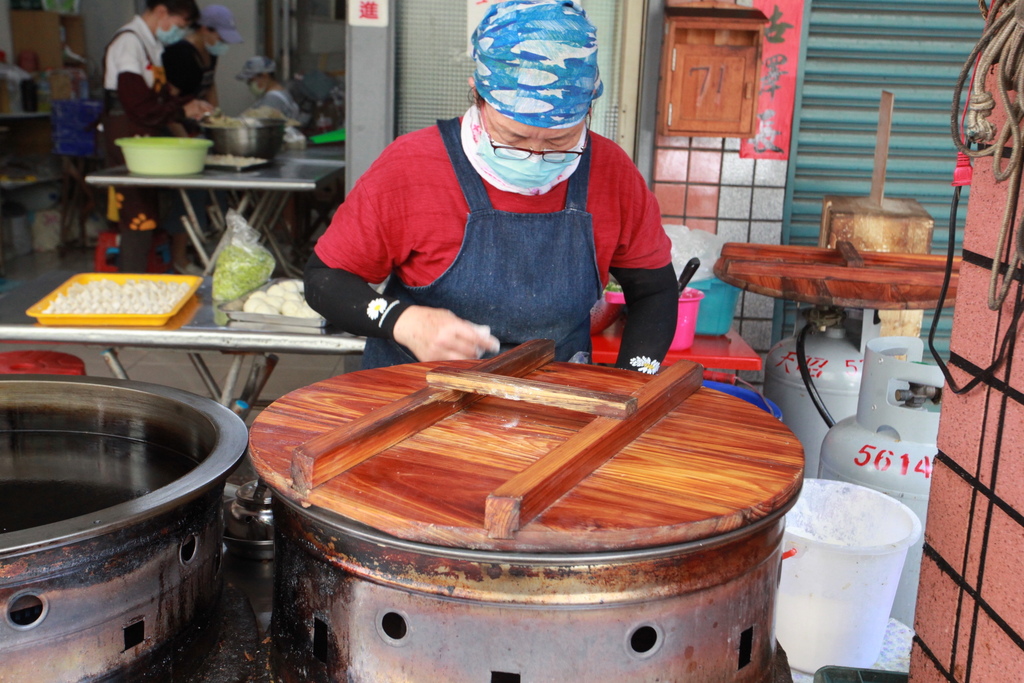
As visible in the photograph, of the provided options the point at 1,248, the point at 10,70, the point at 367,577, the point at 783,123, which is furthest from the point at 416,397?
the point at 10,70

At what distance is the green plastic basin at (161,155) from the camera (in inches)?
232

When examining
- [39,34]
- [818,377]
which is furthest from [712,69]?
[39,34]

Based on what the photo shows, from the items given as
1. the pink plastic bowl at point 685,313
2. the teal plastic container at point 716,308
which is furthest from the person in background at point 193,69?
the teal plastic container at point 716,308

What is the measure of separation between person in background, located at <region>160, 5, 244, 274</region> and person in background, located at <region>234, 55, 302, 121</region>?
70 cm

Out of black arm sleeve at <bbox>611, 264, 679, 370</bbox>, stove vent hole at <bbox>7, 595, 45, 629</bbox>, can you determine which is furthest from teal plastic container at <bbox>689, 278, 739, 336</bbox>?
stove vent hole at <bbox>7, 595, 45, 629</bbox>

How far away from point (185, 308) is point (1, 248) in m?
5.72

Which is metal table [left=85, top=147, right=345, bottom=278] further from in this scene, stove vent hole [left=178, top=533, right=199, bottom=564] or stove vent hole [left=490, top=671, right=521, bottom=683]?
stove vent hole [left=490, top=671, right=521, bottom=683]

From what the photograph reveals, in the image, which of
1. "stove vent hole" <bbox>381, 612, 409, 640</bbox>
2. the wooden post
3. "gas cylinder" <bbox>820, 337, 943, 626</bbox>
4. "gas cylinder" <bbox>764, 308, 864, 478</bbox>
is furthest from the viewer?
the wooden post

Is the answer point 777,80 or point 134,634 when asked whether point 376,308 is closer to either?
point 134,634

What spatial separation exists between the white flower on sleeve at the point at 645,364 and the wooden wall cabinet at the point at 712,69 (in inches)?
98.5

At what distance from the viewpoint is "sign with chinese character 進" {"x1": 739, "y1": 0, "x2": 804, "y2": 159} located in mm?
4719

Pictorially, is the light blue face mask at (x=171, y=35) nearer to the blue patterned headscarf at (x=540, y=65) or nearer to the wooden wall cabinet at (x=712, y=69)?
the wooden wall cabinet at (x=712, y=69)

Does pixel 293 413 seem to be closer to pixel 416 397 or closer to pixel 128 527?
pixel 416 397

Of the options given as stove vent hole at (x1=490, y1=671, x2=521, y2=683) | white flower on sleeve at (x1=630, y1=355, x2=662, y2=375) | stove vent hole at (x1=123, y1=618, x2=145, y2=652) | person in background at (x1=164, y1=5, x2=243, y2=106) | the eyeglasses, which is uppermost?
person in background at (x1=164, y1=5, x2=243, y2=106)
